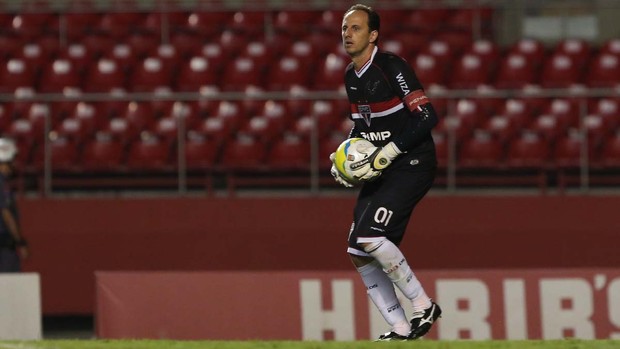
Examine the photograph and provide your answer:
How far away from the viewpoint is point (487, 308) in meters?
11.1

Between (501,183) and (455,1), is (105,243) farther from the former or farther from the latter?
(455,1)

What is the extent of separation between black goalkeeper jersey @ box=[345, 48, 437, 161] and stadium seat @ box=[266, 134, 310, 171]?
587 centimetres

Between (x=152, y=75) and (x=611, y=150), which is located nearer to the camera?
(x=611, y=150)

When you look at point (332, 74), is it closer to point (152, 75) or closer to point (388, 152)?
point (152, 75)

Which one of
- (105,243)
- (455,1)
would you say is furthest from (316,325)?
(455,1)

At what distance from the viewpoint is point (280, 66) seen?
15.5 metres

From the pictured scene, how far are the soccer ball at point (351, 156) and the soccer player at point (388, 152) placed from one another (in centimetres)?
3

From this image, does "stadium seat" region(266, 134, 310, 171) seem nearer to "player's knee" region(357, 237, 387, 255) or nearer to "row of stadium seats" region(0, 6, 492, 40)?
"row of stadium seats" region(0, 6, 492, 40)

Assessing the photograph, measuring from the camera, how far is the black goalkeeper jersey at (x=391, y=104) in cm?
729

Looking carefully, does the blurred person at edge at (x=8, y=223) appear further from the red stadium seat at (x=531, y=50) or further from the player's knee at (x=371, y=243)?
the red stadium seat at (x=531, y=50)

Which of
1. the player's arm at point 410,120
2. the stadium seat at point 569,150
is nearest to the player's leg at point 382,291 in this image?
the player's arm at point 410,120

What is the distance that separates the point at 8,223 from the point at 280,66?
4538 millimetres

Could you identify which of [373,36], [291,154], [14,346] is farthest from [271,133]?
[14,346]

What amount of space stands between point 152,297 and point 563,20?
27.0 feet
